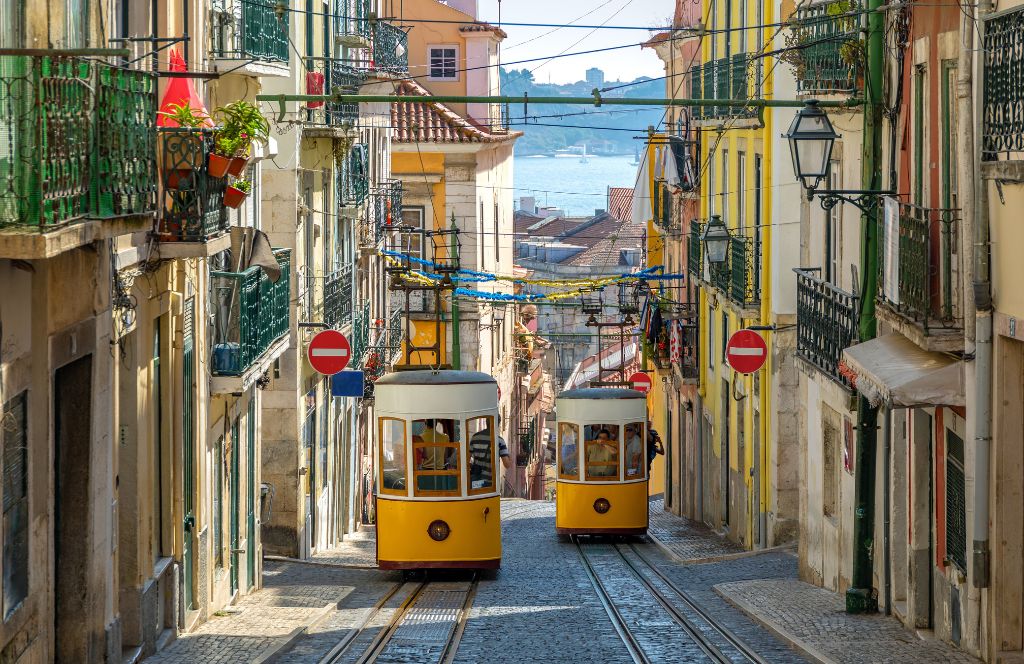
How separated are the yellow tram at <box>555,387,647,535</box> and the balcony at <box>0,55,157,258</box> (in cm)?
1388

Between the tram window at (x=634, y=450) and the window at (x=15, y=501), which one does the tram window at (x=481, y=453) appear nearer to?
the tram window at (x=634, y=450)

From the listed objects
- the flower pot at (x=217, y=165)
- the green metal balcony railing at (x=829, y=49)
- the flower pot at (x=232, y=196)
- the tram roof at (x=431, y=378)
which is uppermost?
the green metal balcony railing at (x=829, y=49)

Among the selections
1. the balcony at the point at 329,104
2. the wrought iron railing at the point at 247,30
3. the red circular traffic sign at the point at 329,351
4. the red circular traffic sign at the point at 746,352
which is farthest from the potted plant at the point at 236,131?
the balcony at the point at 329,104

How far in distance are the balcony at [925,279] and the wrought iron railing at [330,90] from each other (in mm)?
12468

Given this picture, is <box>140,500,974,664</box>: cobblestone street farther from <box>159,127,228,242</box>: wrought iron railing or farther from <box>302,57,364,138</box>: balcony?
<box>302,57,364,138</box>: balcony

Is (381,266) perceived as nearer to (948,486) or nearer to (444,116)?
(444,116)

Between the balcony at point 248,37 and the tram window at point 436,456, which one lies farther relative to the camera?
the tram window at point 436,456

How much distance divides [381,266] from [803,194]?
18092mm

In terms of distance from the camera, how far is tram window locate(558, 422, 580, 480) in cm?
2470

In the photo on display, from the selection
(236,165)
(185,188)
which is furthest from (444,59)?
(185,188)

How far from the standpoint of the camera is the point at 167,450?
46.7 feet

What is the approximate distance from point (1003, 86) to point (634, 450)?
14.7m

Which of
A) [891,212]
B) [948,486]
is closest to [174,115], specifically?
[891,212]

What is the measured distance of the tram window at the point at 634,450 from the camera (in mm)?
24578
